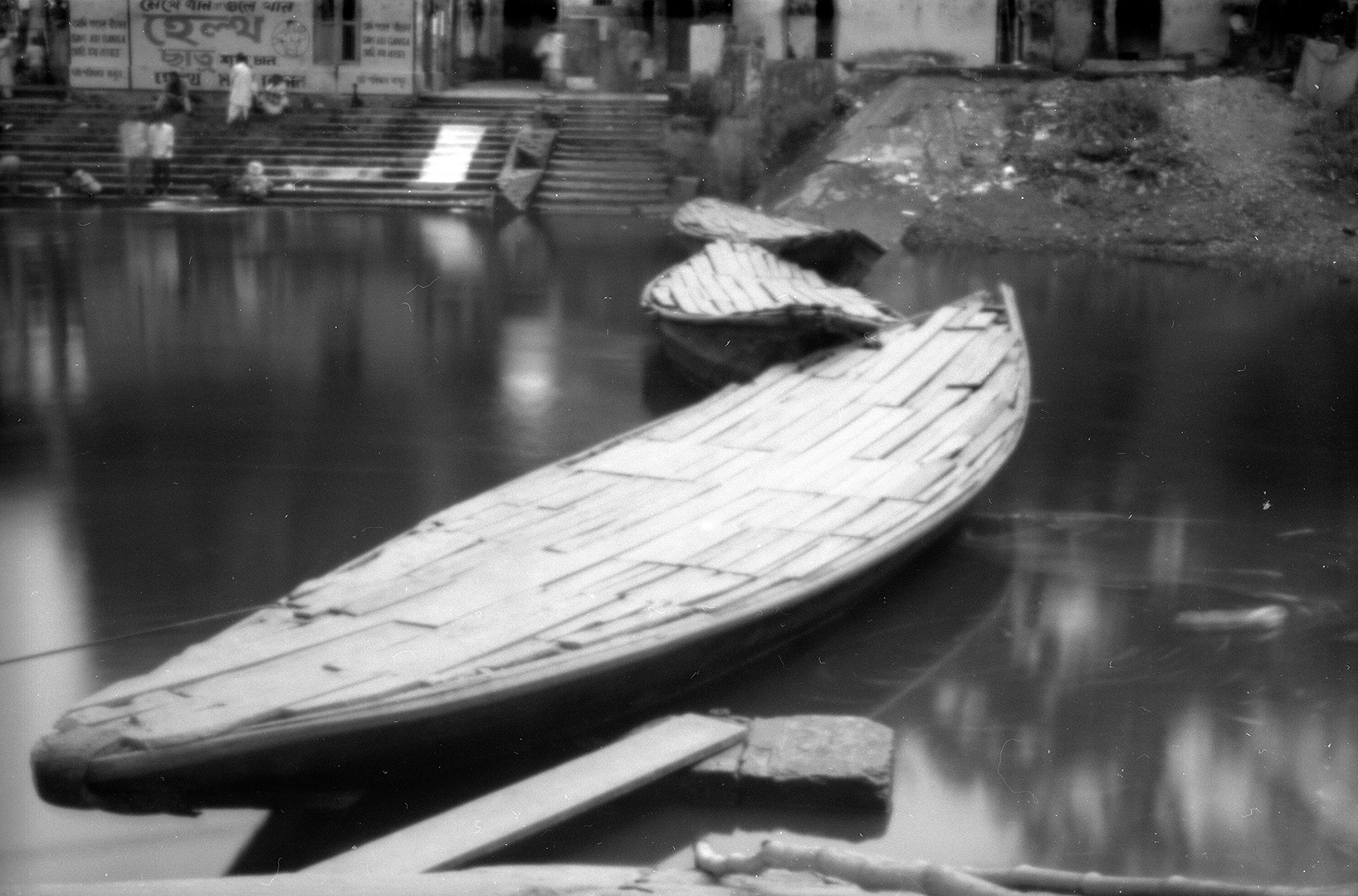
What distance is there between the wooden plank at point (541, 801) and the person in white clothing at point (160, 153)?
17.3 m

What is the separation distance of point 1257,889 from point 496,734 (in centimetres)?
166

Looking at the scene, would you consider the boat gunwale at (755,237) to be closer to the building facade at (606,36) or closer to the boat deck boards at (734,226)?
the boat deck boards at (734,226)

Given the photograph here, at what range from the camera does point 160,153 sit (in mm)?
19391

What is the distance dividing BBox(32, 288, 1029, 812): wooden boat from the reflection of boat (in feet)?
42.5

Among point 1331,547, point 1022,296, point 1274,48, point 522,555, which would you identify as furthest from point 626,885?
point 1274,48

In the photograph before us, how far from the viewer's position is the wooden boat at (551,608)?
317 centimetres

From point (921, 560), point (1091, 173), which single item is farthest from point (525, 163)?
point (921, 560)

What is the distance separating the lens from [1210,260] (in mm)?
14789

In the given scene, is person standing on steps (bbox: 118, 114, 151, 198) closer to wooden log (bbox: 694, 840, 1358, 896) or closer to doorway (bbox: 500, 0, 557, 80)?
doorway (bbox: 500, 0, 557, 80)

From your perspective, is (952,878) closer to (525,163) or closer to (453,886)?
(453,886)

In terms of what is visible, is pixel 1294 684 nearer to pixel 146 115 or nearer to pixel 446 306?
pixel 446 306

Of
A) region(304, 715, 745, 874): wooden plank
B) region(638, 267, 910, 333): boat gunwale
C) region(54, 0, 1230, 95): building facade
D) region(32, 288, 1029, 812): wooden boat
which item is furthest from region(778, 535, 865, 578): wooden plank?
region(54, 0, 1230, 95): building facade

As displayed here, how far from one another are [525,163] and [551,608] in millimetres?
16713

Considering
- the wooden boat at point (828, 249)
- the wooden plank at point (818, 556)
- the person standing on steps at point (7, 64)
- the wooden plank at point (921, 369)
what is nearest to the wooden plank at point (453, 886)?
the wooden plank at point (818, 556)
